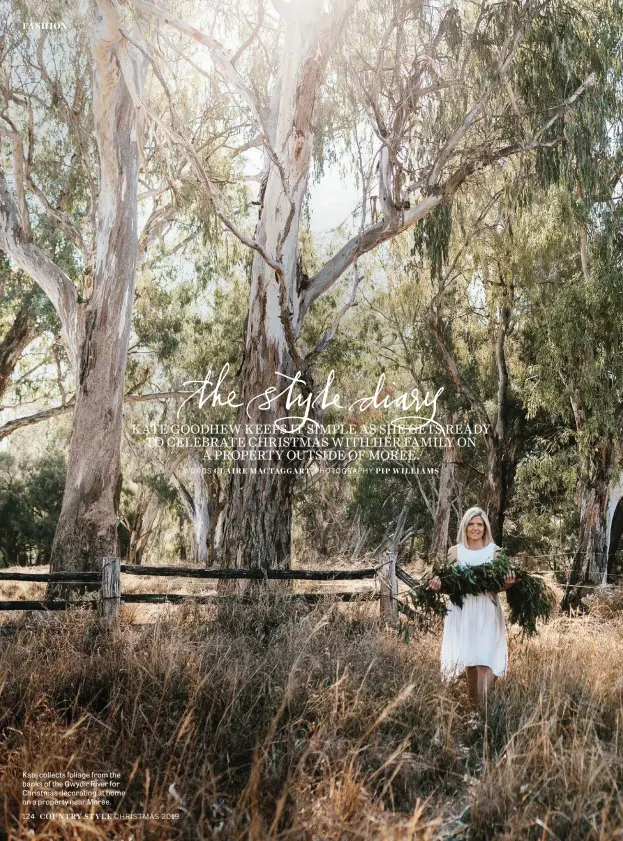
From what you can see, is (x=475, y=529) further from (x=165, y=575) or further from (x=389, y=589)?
(x=165, y=575)

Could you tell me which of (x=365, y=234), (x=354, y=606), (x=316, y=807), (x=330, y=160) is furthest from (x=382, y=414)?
(x=316, y=807)

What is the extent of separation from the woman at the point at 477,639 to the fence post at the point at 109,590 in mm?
3128

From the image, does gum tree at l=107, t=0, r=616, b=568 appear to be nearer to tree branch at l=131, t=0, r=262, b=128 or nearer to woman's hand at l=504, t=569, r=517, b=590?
tree branch at l=131, t=0, r=262, b=128

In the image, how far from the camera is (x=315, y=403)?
10078 mm

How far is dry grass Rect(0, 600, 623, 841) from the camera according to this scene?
8.66ft

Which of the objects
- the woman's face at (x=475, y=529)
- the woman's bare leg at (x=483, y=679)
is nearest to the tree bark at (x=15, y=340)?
the woman's face at (x=475, y=529)

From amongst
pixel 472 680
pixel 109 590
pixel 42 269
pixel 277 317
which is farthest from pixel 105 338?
pixel 472 680

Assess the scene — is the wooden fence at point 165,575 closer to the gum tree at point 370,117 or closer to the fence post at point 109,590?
the fence post at point 109,590

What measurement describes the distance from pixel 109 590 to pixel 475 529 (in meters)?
3.46

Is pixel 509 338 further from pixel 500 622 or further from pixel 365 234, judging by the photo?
pixel 500 622

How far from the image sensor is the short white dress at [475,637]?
4.34 metres

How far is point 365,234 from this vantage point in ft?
29.9

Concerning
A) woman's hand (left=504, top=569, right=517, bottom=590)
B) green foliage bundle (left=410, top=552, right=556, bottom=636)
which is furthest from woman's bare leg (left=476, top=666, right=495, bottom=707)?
woman's hand (left=504, top=569, right=517, bottom=590)

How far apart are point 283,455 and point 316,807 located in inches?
232
